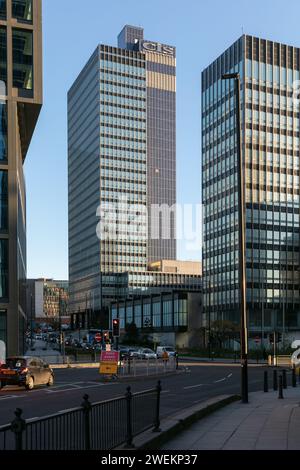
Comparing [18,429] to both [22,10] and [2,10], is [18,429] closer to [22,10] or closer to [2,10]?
[2,10]

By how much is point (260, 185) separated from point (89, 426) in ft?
412

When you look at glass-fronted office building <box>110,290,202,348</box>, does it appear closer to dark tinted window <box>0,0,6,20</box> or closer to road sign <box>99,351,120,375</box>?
dark tinted window <box>0,0,6,20</box>

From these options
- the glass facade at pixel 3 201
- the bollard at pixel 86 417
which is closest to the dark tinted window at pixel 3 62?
the glass facade at pixel 3 201

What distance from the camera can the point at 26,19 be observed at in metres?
56.8

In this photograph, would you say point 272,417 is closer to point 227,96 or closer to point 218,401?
point 218,401

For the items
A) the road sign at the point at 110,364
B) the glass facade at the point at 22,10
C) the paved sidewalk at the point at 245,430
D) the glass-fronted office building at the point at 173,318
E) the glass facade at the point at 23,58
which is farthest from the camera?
the glass-fronted office building at the point at 173,318

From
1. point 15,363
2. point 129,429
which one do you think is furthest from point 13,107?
point 129,429

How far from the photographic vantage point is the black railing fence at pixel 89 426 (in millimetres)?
7371

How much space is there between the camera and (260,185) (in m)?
132

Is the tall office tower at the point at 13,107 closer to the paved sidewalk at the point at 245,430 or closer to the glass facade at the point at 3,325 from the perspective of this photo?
the glass facade at the point at 3,325

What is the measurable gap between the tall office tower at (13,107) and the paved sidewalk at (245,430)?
33522 millimetres

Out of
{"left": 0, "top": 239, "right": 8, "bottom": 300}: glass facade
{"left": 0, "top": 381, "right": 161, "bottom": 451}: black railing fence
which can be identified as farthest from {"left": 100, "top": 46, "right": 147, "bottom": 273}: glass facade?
{"left": 0, "top": 381, "right": 161, "bottom": 451}: black railing fence

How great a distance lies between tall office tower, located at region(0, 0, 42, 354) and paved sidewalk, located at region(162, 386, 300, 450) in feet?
110
